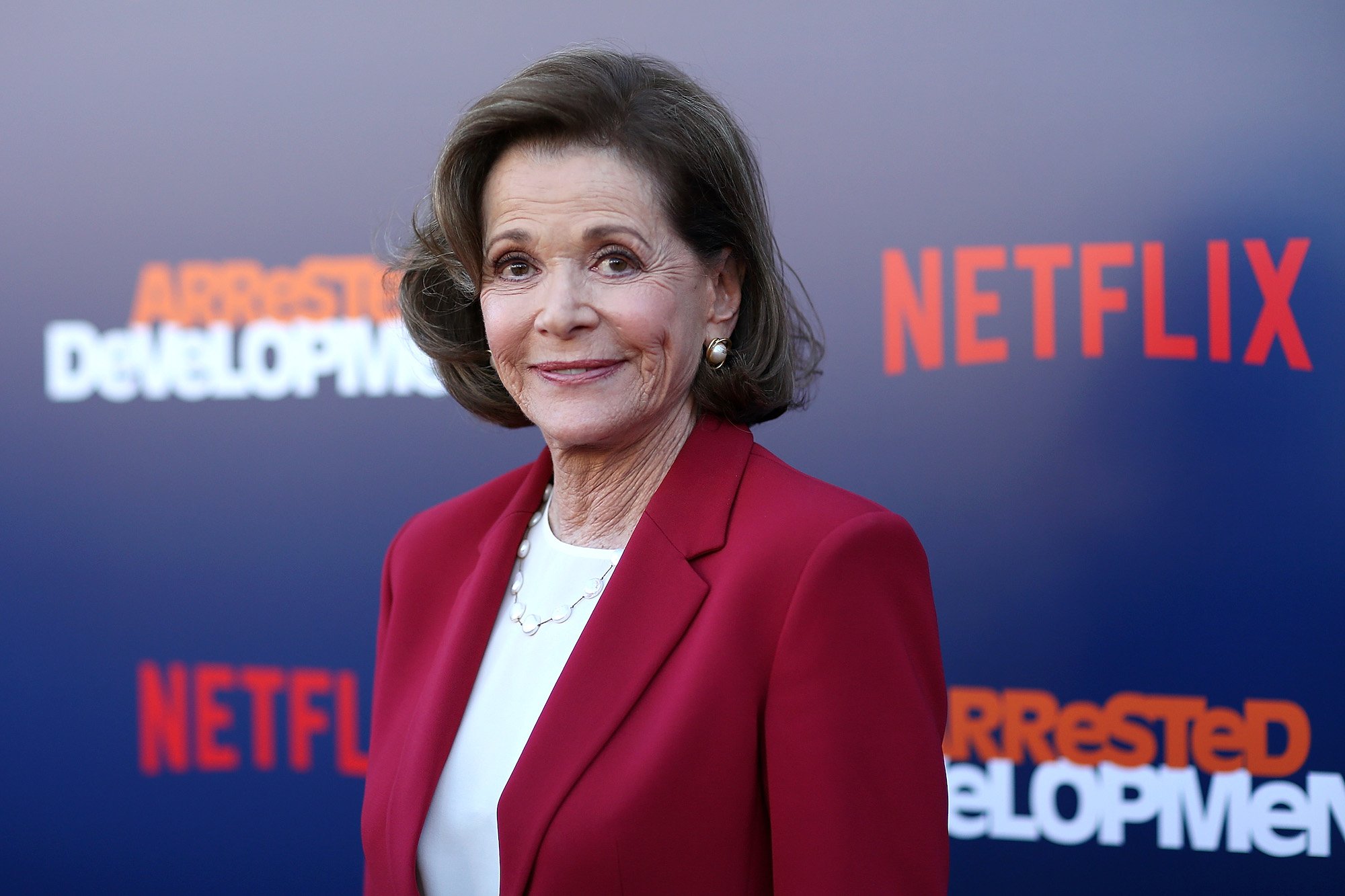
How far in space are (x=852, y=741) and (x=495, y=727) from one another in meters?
0.45

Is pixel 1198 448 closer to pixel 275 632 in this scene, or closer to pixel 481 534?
pixel 481 534

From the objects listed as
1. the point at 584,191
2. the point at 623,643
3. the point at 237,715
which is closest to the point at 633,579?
the point at 623,643

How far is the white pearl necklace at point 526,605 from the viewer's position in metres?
1.41

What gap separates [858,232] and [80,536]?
196 centimetres

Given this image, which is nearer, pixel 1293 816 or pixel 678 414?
pixel 678 414

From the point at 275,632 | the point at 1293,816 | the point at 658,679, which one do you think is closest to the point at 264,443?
the point at 275,632

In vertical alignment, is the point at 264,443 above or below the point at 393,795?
above

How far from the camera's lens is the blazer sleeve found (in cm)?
110

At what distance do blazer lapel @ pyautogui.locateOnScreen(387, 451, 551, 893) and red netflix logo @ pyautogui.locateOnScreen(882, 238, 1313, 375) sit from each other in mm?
1059

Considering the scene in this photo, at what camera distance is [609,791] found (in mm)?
1146

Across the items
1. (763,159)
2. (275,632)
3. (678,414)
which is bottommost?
(275,632)

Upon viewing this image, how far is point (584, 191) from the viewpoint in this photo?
133cm

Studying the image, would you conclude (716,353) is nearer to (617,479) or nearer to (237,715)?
(617,479)

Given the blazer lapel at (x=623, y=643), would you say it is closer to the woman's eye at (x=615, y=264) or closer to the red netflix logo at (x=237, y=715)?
the woman's eye at (x=615, y=264)
